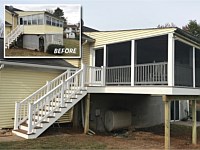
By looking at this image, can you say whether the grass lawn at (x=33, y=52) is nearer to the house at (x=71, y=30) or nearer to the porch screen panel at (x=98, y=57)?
the house at (x=71, y=30)

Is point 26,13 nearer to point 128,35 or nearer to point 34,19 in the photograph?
point 34,19

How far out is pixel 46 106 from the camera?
34.8 ft

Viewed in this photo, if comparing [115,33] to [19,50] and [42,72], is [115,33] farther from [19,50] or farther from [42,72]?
[19,50]

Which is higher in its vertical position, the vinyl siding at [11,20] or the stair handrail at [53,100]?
the vinyl siding at [11,20]

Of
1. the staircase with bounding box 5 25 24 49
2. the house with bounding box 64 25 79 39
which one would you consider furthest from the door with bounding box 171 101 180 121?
the staircase with bounding box 5 25 24 49

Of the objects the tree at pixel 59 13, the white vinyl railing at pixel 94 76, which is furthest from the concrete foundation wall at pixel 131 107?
the tree at pixel 59 13

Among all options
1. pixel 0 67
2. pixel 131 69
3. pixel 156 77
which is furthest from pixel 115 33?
pixel 0 67

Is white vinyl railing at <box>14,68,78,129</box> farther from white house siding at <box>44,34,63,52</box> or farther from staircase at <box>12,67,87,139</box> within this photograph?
white house siding at <box>44,34,63,52</box>

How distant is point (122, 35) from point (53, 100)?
400 cm

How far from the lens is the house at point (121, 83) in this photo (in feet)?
31.1

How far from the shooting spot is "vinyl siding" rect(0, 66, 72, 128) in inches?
411

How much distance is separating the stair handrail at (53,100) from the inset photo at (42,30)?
284cm

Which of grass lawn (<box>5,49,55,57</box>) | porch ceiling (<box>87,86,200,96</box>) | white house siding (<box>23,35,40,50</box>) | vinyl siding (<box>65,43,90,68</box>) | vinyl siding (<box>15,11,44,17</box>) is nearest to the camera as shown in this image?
porch ceiling (<box>87,86,200,96</box>)

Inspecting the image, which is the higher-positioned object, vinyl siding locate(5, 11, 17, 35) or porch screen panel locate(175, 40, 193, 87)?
vinyl siding locate(5, 11, 17, 35)
